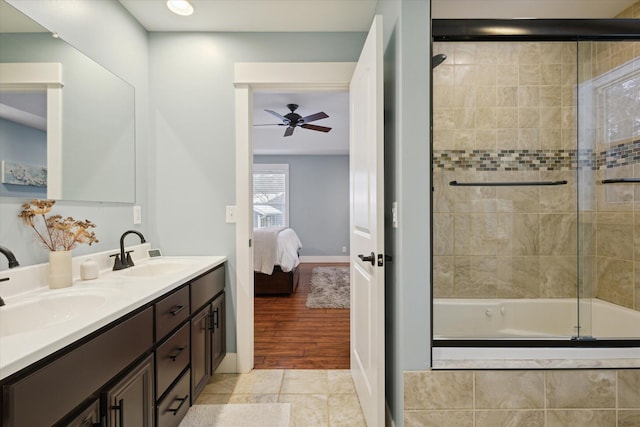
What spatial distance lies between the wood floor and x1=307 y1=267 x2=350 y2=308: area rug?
0.49 ft

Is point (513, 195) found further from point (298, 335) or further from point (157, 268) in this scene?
point (157, 268)

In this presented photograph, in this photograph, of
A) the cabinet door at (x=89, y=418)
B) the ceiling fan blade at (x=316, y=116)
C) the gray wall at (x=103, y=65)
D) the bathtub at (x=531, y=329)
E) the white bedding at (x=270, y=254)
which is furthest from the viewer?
the white bedding at (x=270, y=254)

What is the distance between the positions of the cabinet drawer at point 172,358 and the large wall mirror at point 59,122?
881 millimetres

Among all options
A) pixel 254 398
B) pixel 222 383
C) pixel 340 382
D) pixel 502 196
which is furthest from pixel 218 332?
pixel 502 196

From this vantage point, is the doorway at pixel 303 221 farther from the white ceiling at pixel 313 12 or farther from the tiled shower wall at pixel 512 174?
the tiled shower wall at pixel 512 174

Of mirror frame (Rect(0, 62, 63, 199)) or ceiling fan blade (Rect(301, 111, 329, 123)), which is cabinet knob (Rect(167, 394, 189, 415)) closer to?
mirror frame (Rect(0, 62, 63, 199))

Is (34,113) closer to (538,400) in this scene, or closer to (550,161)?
(538,400)

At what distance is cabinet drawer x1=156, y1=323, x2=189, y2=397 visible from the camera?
1435mm

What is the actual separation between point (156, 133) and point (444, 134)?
2.17m

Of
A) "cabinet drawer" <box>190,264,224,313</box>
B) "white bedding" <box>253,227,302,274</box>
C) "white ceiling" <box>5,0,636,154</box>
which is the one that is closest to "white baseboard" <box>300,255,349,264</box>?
"white bedding" <box>253,227,302,274</box>

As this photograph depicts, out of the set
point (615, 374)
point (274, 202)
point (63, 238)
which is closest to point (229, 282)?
point (63, 238)

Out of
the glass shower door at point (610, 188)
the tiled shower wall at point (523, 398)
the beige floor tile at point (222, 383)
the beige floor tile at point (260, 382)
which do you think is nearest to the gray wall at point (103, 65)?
the beige floor tile at point (222, 383)

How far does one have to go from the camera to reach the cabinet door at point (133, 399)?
1092mm

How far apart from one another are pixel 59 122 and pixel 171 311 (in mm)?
1066
